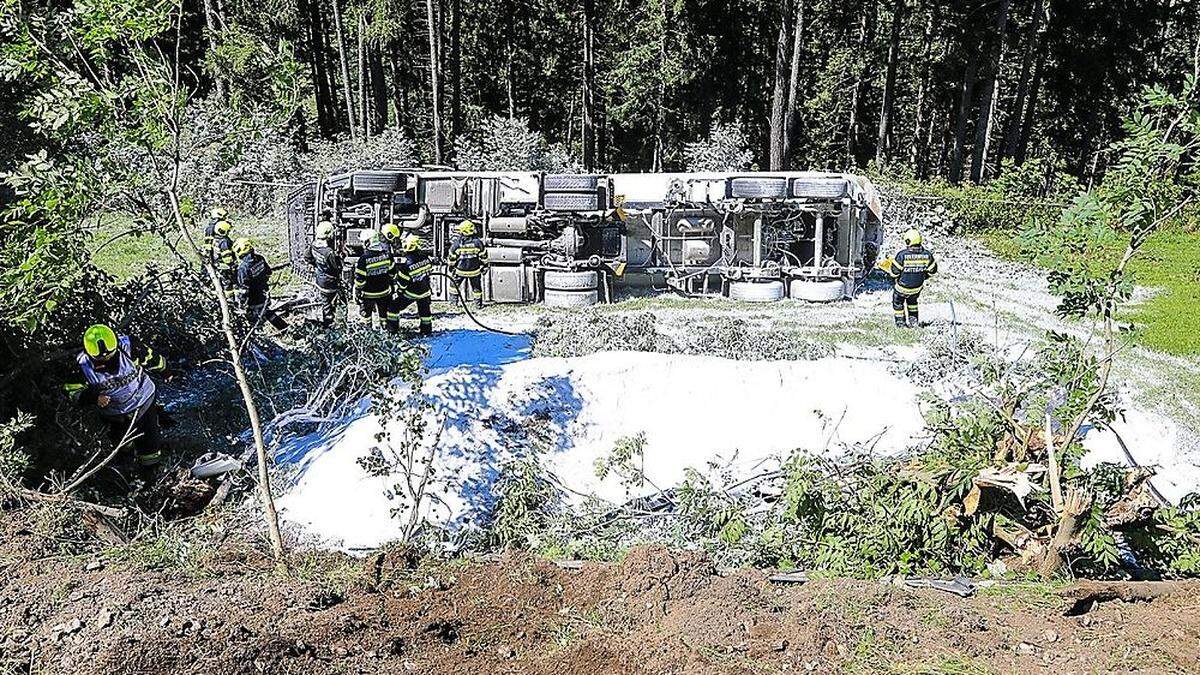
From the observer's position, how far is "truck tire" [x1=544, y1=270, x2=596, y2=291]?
42.5ft

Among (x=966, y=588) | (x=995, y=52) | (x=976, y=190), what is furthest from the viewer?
(x=995, y=52)

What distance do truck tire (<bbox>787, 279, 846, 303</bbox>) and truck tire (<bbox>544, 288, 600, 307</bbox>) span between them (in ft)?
10.4

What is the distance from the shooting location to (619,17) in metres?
31.0

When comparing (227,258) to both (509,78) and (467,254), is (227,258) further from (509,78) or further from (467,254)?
(509,78)

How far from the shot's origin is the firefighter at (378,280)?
34.2 ft

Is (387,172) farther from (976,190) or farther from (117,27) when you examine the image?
(976,190)

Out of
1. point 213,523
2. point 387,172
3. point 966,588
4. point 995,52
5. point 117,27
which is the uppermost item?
point 995,52

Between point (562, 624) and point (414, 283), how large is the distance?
715 cm

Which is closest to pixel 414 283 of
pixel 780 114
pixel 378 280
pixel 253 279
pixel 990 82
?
pixel 378 280

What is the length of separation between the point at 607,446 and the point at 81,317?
189 inches

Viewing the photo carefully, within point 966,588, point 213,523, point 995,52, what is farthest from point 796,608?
point 995,52

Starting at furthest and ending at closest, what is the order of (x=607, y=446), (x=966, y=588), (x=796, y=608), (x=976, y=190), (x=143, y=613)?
(x=976, y=190) < (x=607, y=446) < (x=966, y=588) < (x=796, y=608) < (x=143, y=613)

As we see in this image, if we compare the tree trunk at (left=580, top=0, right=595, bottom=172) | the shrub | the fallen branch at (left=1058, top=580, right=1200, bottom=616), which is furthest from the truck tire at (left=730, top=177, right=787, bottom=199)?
the tree trunk at (left=580, top=0, right=595, bottom=172)

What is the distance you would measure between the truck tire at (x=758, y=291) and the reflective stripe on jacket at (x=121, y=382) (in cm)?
881
